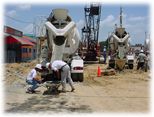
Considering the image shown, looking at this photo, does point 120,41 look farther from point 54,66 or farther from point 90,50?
point 90,50

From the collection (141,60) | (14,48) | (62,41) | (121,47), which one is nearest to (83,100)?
(62,41)

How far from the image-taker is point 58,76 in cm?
1418

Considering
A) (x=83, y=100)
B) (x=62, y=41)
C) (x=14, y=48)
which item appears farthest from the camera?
(x=14, y=48)

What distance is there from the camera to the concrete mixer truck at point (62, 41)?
1529cm

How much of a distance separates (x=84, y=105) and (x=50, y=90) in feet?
11.0

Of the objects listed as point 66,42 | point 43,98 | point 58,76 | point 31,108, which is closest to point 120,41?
point 66,42

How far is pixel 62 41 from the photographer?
1547cm

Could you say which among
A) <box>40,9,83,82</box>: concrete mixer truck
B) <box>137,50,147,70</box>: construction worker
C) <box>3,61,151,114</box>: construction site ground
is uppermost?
<box>40,9,83,82</box>: concrete mixer truck

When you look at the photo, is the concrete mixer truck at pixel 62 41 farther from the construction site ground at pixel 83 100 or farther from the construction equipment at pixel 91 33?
the construction equipment at pixel 91 33

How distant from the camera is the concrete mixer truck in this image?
1529 centimetres

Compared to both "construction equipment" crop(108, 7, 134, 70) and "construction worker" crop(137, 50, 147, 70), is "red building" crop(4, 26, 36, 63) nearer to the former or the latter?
"construction equipment" crop(108, 7, 134, 70)

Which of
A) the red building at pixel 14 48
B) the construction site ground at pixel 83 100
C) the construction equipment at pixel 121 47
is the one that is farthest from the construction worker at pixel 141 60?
the red building at pixel 14 48

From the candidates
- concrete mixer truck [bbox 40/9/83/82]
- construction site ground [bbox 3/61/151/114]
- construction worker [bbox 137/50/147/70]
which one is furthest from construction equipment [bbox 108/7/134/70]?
construction site ground [bbox 3/61/151/114]

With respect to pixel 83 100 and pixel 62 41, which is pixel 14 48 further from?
pixel 83 100
